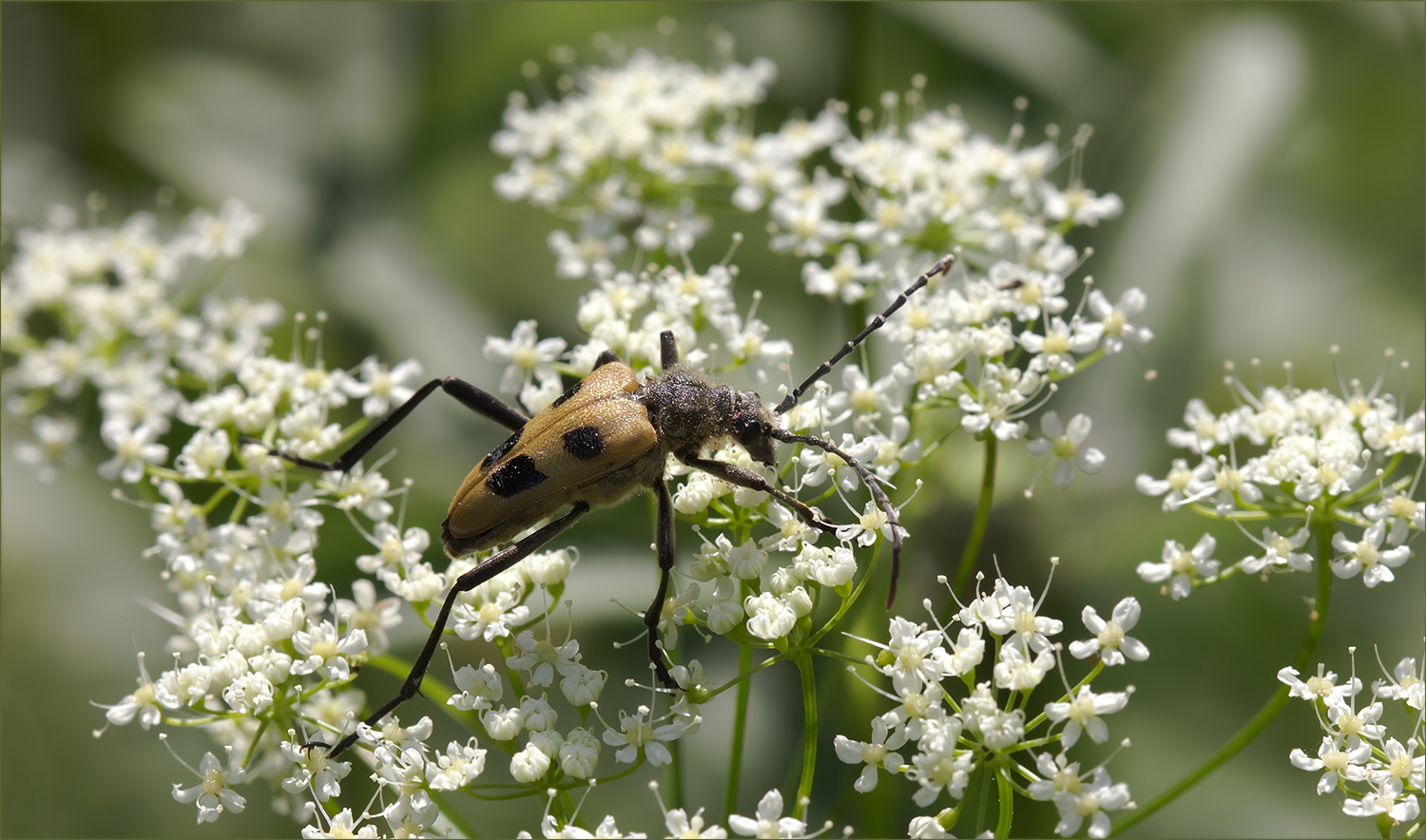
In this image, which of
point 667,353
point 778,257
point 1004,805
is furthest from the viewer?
point 778,257

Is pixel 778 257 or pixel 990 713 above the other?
pixel 778 257

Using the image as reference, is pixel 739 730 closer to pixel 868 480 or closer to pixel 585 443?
pixel 868 480

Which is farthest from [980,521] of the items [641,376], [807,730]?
[641,376]

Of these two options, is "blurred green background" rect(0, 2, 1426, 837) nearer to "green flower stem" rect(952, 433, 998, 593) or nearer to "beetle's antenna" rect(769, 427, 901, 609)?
"green flower stem" rect(952, 433, 998, 593)

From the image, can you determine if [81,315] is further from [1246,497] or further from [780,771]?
[1246,497]

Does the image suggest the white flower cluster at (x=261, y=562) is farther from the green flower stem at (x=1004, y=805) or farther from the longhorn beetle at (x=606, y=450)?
the green flower stem at (x=1004, y=805)

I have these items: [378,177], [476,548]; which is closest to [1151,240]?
[476,548]
